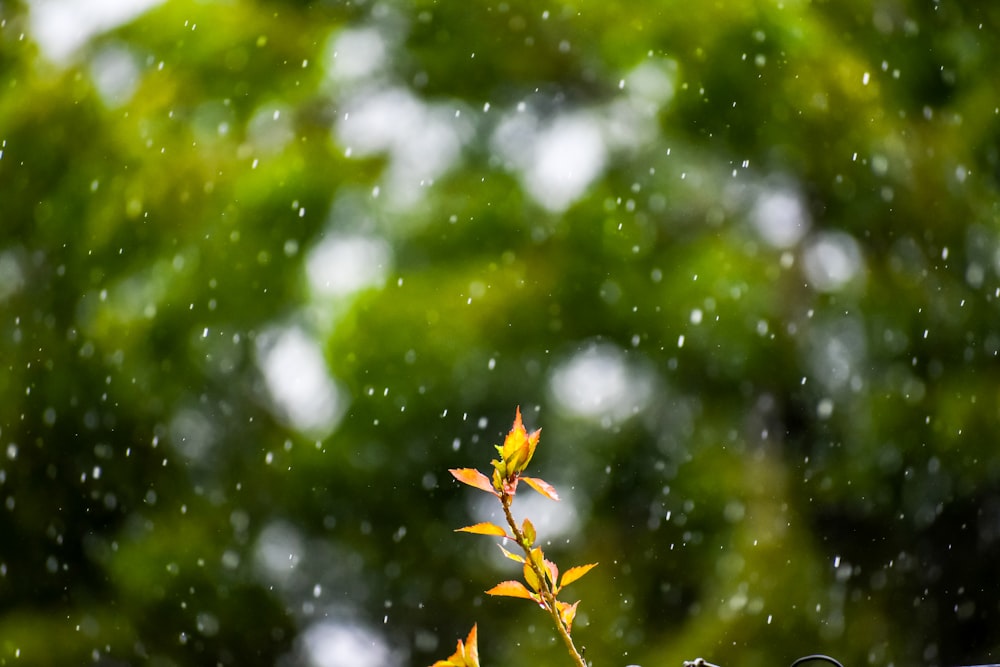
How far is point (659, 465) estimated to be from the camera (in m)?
1.83

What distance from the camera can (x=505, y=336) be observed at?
6.03ft

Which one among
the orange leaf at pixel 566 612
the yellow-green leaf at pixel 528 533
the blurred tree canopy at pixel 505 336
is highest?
the yellow-green leaf at pixel 528 533

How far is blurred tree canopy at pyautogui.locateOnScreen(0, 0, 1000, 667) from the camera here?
1.80 metres

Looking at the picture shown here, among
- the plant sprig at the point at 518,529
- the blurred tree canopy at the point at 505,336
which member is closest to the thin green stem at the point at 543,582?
the plant sprig at the point at 518,529

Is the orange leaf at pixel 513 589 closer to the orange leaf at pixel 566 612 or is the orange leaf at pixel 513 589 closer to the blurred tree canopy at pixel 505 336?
the orange leaf at pixel 566 612

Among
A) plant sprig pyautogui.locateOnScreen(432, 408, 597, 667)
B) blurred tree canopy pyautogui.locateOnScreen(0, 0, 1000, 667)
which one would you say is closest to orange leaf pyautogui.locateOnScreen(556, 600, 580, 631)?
plant sprig pyautogui.locateOnScreen(432, 408, 597, 667)

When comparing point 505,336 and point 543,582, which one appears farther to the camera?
point 505,336

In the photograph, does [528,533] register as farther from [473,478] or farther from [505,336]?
[505,336]

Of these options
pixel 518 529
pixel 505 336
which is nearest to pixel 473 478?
pixel 518 529

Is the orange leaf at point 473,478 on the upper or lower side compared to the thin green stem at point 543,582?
upper

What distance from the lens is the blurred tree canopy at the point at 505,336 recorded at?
1796 millimetres

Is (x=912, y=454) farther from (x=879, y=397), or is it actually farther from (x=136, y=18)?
(x=136, y=18)

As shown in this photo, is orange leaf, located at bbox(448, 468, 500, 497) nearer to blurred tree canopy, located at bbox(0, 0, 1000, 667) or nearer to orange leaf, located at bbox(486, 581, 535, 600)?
orange leaf, located at bbox(486, 581, 535, 600)

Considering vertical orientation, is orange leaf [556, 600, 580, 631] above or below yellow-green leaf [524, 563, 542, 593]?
below
